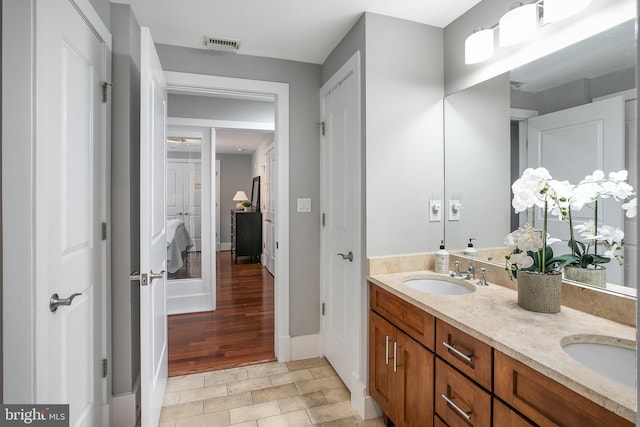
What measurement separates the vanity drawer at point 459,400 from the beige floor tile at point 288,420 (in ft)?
2.83

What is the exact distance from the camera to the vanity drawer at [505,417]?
3.15 feet

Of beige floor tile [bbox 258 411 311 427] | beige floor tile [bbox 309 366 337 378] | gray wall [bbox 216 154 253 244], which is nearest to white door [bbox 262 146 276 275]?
gray wall [bbox 216 154 253 244]

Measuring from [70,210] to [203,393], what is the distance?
1449mm

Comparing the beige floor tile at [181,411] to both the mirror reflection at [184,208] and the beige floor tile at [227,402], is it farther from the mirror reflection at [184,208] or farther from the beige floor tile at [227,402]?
the mirror reflection at [184,208]

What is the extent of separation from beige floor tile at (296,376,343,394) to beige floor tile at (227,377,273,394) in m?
0.22

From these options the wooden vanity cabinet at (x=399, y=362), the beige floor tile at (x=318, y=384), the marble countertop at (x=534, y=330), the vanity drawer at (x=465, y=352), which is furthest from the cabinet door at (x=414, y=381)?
the beige floor tile at (x=318, y=384)

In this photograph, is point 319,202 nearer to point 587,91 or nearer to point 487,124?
point 487,124

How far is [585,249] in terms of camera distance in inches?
53.6

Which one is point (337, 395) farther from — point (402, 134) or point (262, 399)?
point (402, 134)

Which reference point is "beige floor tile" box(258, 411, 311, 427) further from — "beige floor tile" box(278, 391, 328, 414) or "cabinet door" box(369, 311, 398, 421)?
"cabinet door" box(369, 311, 398, 421)

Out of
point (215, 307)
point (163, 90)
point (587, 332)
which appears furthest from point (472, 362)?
point (215, 307)

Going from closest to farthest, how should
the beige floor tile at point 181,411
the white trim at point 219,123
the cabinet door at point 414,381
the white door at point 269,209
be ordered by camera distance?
the cabinet door at point 414,381
the beige floor tile at point 181,411
the white trim at point 219,123
the white door at point 269,209

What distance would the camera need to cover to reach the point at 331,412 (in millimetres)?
1937

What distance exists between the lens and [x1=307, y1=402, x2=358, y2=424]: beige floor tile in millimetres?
1880
